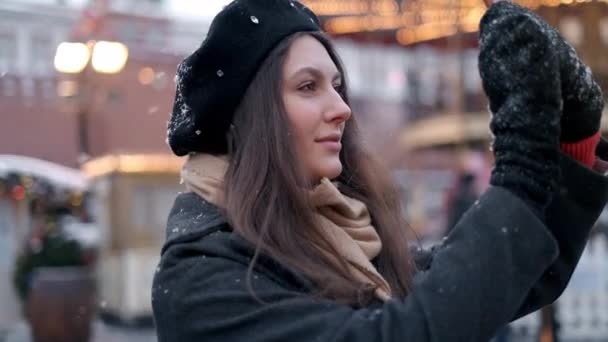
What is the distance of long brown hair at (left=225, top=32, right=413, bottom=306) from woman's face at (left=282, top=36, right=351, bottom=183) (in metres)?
0.02

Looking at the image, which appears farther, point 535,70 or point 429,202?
point 429,202

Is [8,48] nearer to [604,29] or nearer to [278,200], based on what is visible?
[604,29]

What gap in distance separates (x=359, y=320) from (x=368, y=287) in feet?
0.62

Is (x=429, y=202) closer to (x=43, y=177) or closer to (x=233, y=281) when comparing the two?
(x=43, y=177)

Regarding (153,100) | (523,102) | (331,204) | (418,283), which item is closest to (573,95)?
(523,102)

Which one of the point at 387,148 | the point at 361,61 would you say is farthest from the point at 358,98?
the point at 387,148

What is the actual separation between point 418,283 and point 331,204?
0.32 metres

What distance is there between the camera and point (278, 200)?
1.56 m

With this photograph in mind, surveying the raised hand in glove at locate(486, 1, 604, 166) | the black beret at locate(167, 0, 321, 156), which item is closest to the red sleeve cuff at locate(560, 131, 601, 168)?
the raised hand in glove at locate(486, 1, 604, 166)

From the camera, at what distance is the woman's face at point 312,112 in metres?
1.59

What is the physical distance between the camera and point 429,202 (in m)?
32.6

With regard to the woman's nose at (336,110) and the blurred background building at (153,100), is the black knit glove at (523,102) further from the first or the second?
the blurred background building at (153,100)

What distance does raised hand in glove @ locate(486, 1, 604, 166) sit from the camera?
1312mm

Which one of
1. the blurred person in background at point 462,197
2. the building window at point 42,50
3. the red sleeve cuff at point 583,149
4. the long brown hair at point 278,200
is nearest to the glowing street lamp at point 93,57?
the blurred person in background at point 462,197
